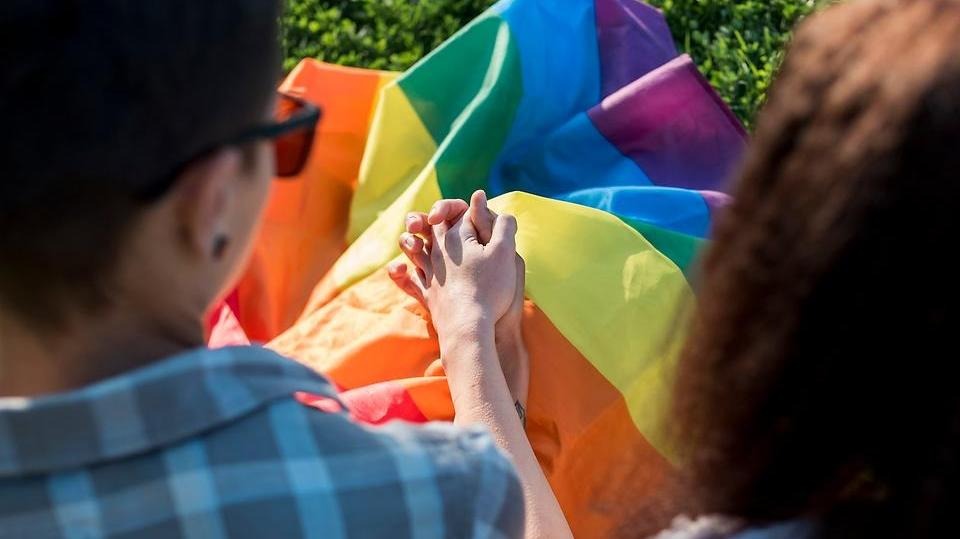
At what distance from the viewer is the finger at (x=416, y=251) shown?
89.3 inches

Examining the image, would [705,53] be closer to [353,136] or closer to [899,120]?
[353,136]

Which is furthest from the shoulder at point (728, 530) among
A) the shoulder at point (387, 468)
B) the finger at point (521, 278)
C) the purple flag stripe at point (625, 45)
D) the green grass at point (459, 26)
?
the green grass at point (459, 26)

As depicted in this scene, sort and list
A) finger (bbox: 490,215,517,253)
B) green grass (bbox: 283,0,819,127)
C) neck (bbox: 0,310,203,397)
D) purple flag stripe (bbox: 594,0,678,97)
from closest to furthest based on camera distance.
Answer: neck (bbox: 0,310,203,397), finger (bbox: 490,215,517,253), purple flag stripe (bbox: 594,0,678,97), green grass (bbox: 283,0,819,127)

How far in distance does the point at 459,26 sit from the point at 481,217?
5.50 feet

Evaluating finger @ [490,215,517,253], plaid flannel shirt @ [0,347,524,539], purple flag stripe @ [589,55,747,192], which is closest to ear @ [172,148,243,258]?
plaid flannel shirt @ [0,347,524,539]

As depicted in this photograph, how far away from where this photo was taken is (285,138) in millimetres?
1277

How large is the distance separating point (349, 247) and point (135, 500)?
144cm

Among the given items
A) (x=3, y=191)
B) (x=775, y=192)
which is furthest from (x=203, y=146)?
(x=775, y=192)

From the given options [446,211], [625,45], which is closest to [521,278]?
[446,211]

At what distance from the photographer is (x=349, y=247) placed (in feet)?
8.46

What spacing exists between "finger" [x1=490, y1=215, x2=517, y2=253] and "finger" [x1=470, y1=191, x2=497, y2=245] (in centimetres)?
2

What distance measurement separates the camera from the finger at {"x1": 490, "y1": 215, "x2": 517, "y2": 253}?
2.19 metres

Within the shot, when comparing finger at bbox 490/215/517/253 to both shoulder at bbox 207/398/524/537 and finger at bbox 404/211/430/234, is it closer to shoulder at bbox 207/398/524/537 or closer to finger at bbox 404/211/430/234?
finger at bbox 404/211/430/234

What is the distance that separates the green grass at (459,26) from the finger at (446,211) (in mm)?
1416
